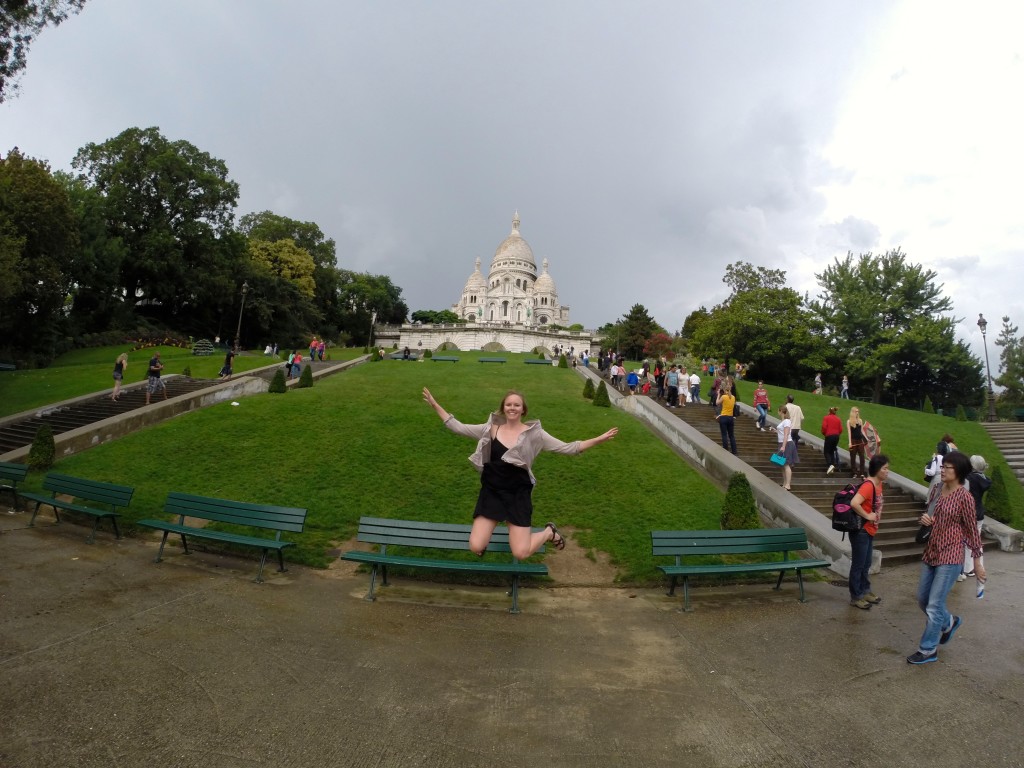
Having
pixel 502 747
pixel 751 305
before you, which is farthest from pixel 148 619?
pixel 751 305

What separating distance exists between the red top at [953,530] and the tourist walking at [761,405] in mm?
10256

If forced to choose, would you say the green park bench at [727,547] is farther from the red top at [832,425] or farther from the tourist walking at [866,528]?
the red top at [832,425]

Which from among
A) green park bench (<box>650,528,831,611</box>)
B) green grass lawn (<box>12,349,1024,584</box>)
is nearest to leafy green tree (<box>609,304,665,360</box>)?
green grass lawn (<box>12,349,1024,584</box>)

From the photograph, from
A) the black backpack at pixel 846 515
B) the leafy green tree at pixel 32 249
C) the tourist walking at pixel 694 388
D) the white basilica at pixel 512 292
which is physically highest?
the white basilica at pixel 512 292

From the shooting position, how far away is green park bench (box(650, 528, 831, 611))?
254 inches

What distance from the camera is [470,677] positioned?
419cm

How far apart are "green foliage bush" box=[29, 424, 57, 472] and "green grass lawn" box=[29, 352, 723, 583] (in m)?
0.24

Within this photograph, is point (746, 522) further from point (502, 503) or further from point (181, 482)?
point (181, 482)

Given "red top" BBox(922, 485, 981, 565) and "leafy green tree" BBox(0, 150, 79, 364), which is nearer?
"red top" BBox(922, 485, 981, 565)

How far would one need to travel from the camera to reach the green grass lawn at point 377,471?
882 centimetres

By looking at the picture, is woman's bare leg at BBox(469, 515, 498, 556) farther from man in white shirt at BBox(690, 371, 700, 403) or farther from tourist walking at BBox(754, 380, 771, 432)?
man in white shirt at BBox(690, 371, 700, 403)

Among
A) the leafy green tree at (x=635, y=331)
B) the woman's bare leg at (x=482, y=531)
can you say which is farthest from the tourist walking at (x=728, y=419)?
the leafy green tree at (x=635, y=331)

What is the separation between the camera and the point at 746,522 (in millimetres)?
8375

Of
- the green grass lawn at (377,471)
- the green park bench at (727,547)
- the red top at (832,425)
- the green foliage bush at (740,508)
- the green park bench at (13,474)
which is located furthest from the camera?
the red top at (832,425)
